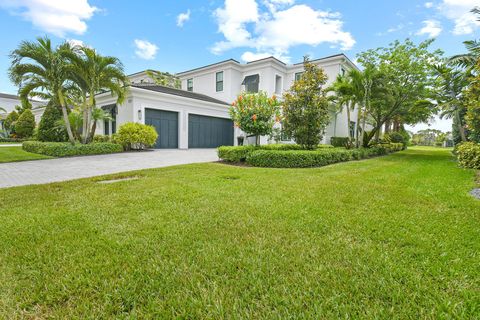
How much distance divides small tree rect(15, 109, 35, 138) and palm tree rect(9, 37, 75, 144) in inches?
529

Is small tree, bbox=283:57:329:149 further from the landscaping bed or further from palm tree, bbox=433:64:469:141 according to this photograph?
palm tree, bbox=433:64:469:141

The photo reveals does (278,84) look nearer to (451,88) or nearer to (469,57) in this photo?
(451,88)

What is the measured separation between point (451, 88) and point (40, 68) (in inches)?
784

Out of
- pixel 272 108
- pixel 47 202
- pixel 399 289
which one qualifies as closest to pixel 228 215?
pixel 399 289

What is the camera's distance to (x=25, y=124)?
66.8 feet

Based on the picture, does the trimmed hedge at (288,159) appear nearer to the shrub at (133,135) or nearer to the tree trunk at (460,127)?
the shrub at (133,135)

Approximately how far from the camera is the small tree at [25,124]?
2023 centimetres

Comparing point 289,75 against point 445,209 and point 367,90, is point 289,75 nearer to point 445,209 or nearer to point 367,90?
point 367,90

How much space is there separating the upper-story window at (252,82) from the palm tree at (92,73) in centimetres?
1165

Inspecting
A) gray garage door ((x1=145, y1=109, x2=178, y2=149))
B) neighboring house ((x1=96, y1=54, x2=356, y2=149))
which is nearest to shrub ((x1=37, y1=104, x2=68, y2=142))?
neighboring house ((x1=96, y1=54, x2=356, y2=149))

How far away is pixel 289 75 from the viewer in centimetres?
2158

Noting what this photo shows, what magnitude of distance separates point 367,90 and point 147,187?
503 inches

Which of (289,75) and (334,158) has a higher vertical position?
(289,75)

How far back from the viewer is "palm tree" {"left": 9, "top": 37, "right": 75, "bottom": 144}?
9.25m
